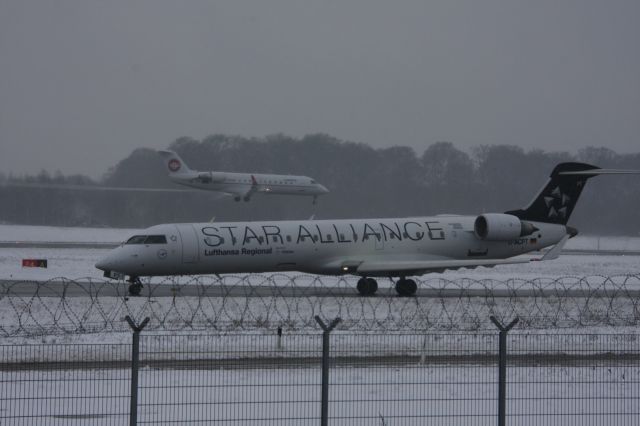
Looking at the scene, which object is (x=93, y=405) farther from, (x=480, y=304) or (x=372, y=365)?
(x=480, y=304)

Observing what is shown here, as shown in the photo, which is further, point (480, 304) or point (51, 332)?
point (480, 304)

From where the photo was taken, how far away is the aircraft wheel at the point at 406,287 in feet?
103

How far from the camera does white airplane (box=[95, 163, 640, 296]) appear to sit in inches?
1165

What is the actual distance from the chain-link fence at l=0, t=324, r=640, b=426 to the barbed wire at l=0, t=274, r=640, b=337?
2233 mm

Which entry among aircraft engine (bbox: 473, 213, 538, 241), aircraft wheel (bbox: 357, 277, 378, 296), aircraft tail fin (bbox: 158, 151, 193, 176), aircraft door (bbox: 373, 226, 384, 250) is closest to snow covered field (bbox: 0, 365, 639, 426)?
aircraft wheel (bbox: 357, 277, 378, 296)

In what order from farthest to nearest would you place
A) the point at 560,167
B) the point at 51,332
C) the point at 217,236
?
the point at 560,167
the point at 217,236
the point at 51,332

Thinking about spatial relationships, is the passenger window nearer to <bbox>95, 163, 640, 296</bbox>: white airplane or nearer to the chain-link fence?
<bbox>95, 163, 640, 296</bbox>: white airplane

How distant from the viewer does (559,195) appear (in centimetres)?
3600

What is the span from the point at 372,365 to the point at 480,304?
12.1 meters

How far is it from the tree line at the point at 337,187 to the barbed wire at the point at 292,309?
55647 millimetres

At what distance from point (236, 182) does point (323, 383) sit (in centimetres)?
7507

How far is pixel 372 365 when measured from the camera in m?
16.5

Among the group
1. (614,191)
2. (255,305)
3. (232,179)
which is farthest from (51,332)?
(614,191)

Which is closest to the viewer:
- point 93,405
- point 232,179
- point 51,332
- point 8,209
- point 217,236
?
point 93,405
